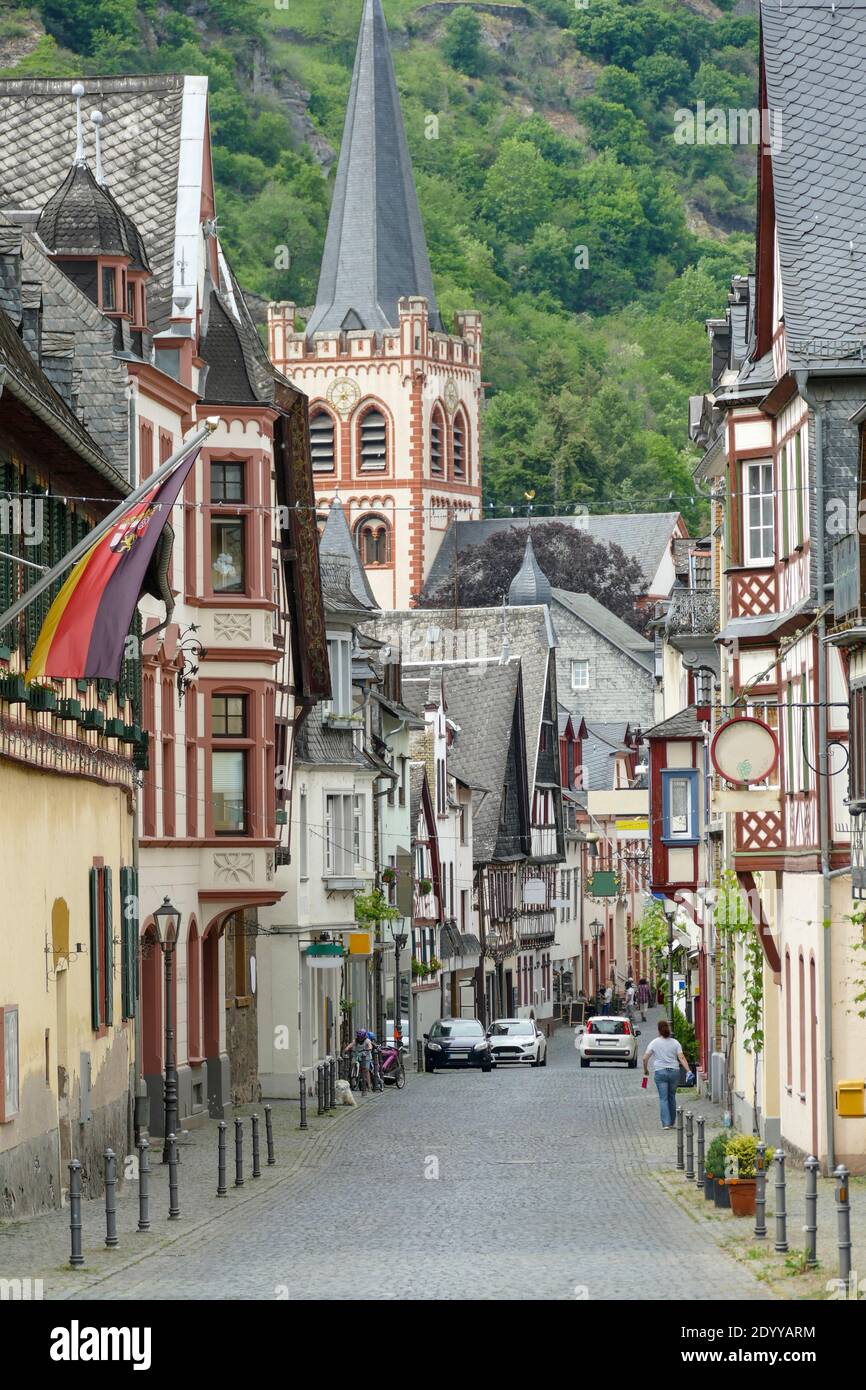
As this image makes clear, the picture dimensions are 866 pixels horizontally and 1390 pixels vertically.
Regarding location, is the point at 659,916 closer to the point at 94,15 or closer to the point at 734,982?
the point at 734,982

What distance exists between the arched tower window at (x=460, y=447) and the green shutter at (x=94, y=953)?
11819cm

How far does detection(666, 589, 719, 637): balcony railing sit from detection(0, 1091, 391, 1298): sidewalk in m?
9.40

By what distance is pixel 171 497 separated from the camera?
870 inches

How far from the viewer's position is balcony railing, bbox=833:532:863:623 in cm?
2692

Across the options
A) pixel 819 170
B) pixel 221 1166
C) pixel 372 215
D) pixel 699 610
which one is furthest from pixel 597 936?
pixel 221 1166

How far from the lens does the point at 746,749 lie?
95.4 feet

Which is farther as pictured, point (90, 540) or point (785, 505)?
point (785, 505)

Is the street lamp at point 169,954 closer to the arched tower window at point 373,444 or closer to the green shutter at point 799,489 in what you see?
the green shutter at point 799,489

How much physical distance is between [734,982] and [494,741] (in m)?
49.8

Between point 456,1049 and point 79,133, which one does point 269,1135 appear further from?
point 456,1049

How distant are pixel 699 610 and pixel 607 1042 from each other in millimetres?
19238

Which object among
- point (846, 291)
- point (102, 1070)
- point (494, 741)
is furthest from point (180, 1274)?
point (494, 741)

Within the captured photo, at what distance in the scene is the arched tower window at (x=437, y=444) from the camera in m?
144

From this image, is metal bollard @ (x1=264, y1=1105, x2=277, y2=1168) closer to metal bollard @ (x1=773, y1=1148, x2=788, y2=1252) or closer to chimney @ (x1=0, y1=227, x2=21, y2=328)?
chimney @ (x1=0, y1=227, x2=21, y2=328)
